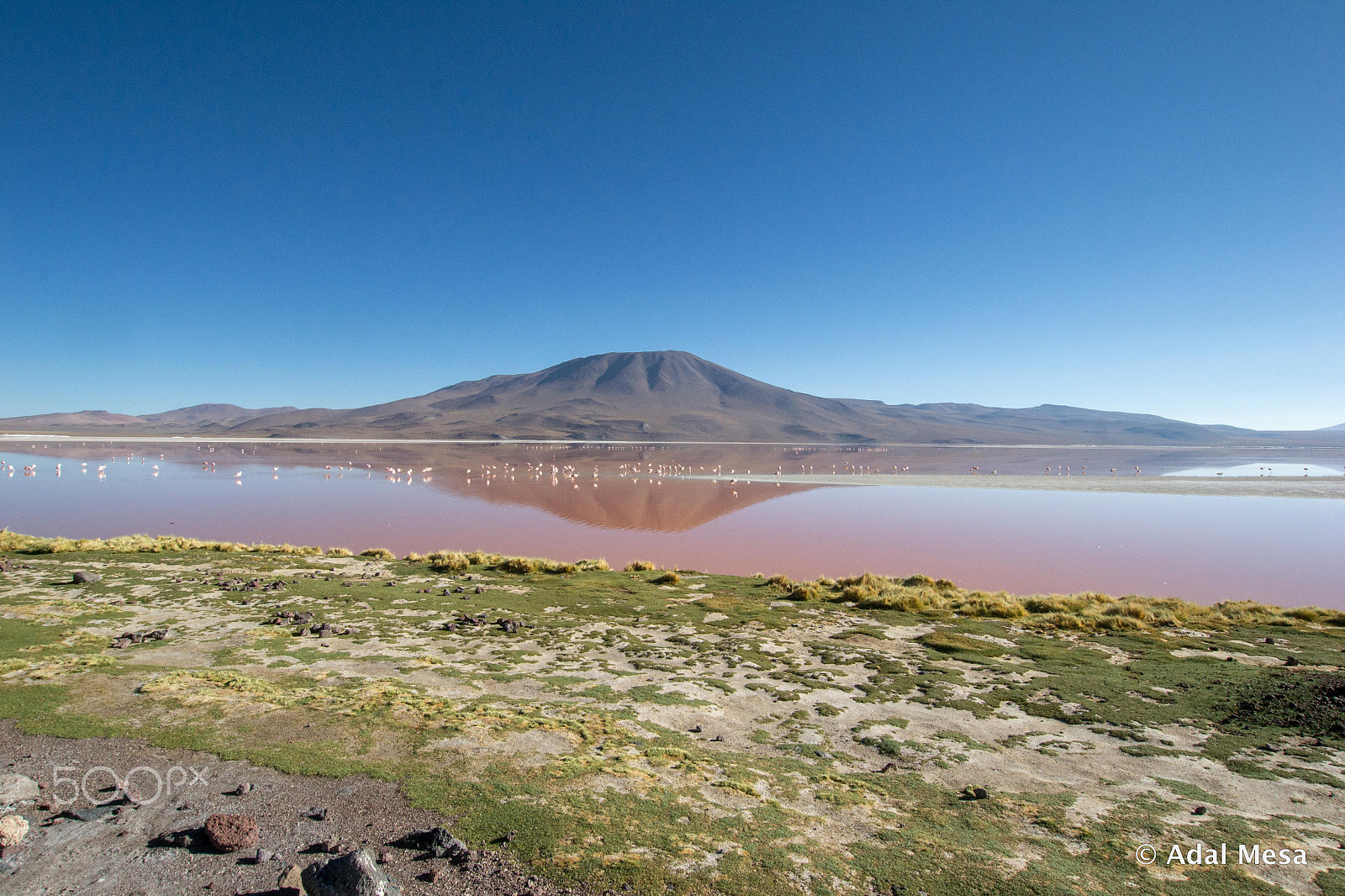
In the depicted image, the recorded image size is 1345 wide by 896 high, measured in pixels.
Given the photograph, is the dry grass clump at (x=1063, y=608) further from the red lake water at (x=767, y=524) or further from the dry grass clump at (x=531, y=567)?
the dry grass clump at (x=531, y=567)

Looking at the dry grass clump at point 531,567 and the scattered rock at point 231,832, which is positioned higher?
the scattered rock at point 231,832

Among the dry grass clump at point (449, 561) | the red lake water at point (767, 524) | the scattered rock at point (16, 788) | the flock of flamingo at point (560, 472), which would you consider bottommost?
the red lake water at point (767, 524)

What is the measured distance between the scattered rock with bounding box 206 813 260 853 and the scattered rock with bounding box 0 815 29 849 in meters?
1.01

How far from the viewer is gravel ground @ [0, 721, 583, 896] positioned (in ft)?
11.8

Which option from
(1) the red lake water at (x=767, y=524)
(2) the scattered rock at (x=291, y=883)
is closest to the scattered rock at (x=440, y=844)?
(2) the scattered rock at (x=291, y=883)

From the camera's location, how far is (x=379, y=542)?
67.3ft

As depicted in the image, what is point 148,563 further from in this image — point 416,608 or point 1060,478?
point 1060,478

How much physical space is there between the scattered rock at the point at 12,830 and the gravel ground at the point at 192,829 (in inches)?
1.5

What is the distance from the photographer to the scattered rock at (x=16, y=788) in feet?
14.1

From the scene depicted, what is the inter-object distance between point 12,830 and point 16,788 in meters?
0.84

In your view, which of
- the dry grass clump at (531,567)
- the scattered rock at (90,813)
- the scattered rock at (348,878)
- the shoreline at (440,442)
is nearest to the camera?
the scattered rock at (348,878)

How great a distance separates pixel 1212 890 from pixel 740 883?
9.47 feet

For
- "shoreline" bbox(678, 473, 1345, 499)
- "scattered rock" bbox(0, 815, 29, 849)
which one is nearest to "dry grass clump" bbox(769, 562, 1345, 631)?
"scattered rock" bbox(0, 815, 29, 849)

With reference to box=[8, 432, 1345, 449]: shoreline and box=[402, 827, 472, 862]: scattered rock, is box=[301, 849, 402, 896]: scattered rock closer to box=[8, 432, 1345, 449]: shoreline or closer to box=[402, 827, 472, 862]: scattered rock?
box=[402, 827, 472, 862]: scattered rock
